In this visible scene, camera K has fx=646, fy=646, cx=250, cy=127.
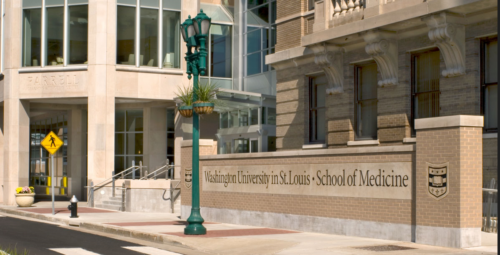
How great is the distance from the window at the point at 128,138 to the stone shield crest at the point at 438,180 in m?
24.1

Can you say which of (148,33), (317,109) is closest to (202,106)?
(317,109)

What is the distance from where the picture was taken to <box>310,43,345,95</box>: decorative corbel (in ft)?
63.7

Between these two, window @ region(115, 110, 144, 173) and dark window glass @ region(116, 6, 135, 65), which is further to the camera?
window @ region(115, 110, 144, 173)

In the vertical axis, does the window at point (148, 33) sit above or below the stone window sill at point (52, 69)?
above

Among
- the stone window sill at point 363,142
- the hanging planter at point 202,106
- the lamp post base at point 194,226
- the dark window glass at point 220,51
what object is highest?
the dark window glass at point 220,51

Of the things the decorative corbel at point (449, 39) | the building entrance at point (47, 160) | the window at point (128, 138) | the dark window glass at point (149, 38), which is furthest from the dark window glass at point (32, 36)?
the decorative corbel at point (449, 39)

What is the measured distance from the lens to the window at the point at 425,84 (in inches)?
668

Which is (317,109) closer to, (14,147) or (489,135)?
(489,135)

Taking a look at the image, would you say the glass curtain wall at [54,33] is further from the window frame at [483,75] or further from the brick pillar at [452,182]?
the brick pillar at [452,182]

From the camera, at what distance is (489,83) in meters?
15.5

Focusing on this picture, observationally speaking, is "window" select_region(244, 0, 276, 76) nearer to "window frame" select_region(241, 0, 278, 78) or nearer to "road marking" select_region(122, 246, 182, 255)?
"window frame" select_region(241, 0, 278, 78)

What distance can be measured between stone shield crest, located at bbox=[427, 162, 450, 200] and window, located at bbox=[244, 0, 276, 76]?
51.3 feet

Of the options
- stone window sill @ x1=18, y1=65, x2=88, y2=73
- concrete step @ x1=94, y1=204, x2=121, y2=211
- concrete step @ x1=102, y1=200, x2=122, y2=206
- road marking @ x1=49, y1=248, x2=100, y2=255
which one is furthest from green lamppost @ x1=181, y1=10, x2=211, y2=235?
stone window sill @ x1=18, y1=65, x2=88, y2=73

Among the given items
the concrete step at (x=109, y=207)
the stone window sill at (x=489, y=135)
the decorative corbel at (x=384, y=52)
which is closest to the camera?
the stone window sill at (x=489, y=135)
